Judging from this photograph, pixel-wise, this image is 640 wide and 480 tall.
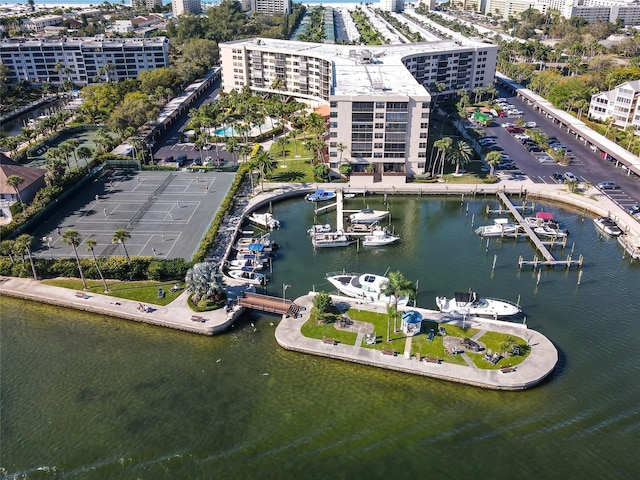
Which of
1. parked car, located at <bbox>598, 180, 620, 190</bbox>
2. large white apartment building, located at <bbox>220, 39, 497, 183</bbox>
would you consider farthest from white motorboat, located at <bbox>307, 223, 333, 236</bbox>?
parked car, located at <bbox>598, 180, 620, 190</bbox>

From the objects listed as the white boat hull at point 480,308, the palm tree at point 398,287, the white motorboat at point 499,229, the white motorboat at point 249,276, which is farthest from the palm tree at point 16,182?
the white motorboat at point 499,229

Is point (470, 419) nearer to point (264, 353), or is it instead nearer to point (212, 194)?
point (264, 353)

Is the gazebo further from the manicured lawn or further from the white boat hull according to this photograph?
the manicured lawn

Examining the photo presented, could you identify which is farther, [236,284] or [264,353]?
[236,284]

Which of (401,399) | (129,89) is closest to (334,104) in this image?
(401,399)

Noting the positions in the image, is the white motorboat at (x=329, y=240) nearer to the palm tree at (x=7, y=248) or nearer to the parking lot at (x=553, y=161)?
the parking lot at (x=553, y=161)

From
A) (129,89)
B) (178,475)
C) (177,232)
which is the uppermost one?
(129,89)

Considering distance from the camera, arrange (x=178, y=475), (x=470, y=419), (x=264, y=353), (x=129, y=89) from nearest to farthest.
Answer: (x=178, y=475) < (x=470, y=419) < (x=264, y=353) < (x=129, y=89)
